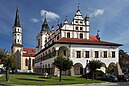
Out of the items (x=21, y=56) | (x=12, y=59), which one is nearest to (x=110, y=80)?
(x=12, y=59)

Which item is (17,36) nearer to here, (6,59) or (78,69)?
(78,69)

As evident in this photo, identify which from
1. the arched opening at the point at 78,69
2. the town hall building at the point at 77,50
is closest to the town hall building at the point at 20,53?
the town hall building at the point at 77,50

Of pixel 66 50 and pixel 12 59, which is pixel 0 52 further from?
pixel 66 50

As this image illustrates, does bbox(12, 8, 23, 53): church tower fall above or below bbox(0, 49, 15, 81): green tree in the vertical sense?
above

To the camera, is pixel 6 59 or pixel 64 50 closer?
pixel 6 59

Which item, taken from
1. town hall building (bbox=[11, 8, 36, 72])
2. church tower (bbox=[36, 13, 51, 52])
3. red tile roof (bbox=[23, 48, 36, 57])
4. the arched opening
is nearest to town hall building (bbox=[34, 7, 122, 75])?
the arched opening

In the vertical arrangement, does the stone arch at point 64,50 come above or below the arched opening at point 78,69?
above

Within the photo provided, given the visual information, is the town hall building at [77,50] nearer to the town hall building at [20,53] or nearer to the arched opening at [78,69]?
the arched opening at [78,69]

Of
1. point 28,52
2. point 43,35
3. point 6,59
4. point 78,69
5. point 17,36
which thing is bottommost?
point 78,69

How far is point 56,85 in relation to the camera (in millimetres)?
27688

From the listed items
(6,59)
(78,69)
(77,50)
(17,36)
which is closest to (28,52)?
(17,36)

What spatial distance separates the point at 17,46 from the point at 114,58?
6664cm

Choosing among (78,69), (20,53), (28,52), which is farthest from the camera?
(28,52)

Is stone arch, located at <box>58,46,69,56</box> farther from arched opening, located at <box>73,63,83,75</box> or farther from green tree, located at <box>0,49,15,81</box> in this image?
green tree, located at <box>0,49,15,81</box>
